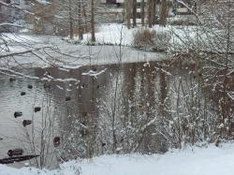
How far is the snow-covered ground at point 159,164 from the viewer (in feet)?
24.9

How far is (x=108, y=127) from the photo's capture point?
36.8 ft

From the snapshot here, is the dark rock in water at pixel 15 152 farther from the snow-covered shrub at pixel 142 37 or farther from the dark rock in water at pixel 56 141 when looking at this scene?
the snow-covered shrub at pixel 142 37

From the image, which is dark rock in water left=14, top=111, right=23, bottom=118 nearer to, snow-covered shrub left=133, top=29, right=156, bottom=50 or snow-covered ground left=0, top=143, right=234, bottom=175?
snow-covered ground left=0, top=143, right=234, bottom=175

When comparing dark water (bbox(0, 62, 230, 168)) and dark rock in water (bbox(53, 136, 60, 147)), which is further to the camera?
dark rock in water (bbox(53, 136, 60, 147))

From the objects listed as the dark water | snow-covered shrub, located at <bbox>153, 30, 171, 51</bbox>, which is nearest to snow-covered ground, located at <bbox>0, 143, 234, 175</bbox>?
the dark water

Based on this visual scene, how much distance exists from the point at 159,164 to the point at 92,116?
5.04 m

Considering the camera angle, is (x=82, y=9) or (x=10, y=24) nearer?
(x=10, y=24)

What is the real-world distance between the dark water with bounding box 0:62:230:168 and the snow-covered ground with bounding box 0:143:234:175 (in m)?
0.71

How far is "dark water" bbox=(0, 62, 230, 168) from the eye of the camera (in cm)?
1006

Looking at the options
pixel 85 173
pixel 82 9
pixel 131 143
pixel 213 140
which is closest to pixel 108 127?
pixel 131 143

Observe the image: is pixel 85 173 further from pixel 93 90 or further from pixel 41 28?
pixel 93 90

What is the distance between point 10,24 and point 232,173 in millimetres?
3794

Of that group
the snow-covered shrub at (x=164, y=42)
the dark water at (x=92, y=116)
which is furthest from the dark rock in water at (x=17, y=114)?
the snow-covered shrub at (x=164, y=42)

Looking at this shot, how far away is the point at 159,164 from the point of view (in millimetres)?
8422
